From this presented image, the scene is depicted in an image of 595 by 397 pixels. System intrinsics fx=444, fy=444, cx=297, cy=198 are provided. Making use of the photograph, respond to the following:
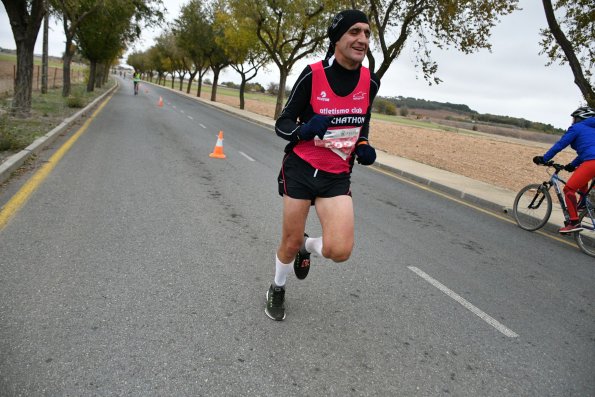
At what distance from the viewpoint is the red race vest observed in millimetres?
2943

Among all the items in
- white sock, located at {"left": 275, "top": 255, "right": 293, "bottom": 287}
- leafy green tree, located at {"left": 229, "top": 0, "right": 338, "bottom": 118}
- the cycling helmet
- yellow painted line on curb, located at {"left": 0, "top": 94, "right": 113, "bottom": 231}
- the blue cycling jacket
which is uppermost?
leafy green tree, located at {"left": 229, "top": 0, "right": 338, "bottom": 118}

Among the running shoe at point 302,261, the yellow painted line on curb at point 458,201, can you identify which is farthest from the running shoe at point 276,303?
the yellow painted line on curb at point 458,201

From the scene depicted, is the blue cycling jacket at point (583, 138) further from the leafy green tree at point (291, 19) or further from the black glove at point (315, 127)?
the leafy green tree at point (291, 19)

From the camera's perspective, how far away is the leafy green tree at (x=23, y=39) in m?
13.0

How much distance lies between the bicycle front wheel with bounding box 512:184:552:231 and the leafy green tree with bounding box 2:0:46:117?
43.3 feet

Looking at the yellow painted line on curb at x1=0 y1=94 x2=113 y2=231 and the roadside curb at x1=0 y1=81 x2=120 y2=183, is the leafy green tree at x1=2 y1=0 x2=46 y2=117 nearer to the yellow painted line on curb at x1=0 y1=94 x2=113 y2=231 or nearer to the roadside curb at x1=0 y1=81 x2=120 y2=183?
A: the roadside curb at x1=0 y1=81 x2=120 y2=183

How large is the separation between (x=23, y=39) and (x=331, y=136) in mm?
14123

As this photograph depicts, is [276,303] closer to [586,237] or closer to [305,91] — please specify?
[305,91]

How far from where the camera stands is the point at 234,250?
15.6ft

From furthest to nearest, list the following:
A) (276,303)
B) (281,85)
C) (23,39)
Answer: (281,85) < (23,39) < (276,303)

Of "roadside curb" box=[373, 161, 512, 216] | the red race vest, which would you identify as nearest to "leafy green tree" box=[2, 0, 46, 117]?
"roadside curb" box=[373, 161, 512, 216]

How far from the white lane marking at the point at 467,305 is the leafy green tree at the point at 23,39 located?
1279 centimetres

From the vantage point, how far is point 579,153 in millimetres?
6734

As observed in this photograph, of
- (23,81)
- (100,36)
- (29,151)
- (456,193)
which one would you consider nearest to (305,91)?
(29,151)
